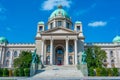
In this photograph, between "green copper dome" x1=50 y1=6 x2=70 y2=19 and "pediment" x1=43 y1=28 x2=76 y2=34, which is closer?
"pediment" x1=43 y1=28 x2=76 y2=34

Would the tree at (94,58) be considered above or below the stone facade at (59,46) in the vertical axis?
below

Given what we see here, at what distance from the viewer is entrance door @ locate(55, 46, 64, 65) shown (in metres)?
54.3

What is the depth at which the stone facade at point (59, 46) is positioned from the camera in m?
51.8

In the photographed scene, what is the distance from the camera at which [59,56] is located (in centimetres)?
5459

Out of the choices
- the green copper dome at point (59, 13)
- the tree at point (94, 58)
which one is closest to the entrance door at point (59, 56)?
the green copper dome at point (59, 13)

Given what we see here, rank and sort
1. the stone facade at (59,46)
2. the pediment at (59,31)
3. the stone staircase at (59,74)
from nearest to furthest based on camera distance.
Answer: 1. the stone staircase at (59,74)
2. the stone facade at (59,46)
3. the pediment at (59,31)

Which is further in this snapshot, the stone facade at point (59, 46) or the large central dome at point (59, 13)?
the large central dome at point (59, 13)

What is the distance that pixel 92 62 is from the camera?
39719mm

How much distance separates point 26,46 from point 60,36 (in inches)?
584

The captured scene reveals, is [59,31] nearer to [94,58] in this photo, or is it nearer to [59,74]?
[94,58]

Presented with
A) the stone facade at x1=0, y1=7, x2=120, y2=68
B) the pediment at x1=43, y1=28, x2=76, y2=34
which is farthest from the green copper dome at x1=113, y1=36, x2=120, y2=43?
the pediment at x1=43, y1=28, x2=76, y2=34

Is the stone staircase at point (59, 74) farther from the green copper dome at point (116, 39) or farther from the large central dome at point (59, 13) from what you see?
the green copper dome at point (116, 39)

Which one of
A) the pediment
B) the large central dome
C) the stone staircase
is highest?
the large central dome

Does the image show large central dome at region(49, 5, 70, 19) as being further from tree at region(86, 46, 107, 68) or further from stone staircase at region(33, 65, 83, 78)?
stone staircase at region(33, 65, 83, 78)
